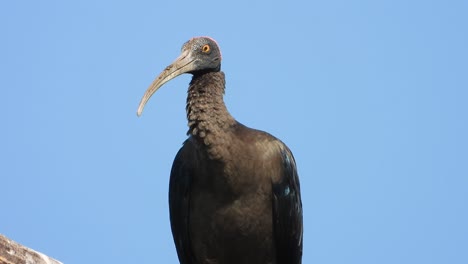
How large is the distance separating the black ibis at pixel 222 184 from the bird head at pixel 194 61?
1cm

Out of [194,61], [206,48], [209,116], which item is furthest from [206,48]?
[209,116]

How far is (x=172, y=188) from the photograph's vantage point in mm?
10430

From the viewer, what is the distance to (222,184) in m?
9.77

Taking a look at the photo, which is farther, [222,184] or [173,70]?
[173,70]

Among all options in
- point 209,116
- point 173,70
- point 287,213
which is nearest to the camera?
point 209,116

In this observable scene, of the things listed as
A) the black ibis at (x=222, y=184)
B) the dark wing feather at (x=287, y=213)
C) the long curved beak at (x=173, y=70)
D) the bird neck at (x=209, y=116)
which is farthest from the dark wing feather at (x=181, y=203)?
the dark wing feather at (x=287, y=213)

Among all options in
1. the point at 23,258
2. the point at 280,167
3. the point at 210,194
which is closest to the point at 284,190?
the point at 280,167

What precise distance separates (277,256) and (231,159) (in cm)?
151

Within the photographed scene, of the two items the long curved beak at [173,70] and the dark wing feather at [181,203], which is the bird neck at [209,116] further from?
the dark wing feather at [181,203]

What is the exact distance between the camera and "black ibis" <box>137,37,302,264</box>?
9750 millimetres

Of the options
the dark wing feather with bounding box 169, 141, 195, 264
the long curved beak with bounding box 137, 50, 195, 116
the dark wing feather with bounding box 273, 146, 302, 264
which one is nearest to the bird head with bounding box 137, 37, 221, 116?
the long curved beak with bounding box 137, 50, 195, 116

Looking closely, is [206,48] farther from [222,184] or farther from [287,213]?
[287,213]

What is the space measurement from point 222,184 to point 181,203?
2.57ft

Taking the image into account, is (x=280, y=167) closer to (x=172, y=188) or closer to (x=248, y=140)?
(x=248, y=140)
